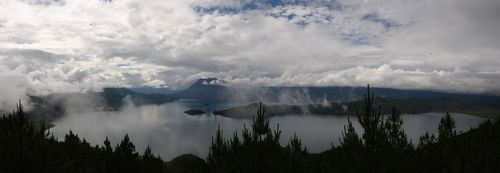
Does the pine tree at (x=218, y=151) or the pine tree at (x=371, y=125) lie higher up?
the pine tree at (x=371, y=125)

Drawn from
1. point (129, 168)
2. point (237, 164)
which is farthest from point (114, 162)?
point (237, 164)

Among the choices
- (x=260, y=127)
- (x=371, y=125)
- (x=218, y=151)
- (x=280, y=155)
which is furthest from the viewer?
(x=218, y=151)

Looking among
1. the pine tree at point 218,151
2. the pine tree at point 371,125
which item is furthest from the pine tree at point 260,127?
the pine tree at point 371,125

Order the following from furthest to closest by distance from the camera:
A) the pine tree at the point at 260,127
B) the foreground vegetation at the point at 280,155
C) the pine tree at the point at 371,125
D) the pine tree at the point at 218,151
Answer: the pine tree at the point at 218,151 < the pine tree at the point at 260,127 < the pine tree at the point at 371,125 < the foreground vegetation at the point at 280,155

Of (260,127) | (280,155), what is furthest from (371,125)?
(260,127)

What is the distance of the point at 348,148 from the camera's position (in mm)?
17562

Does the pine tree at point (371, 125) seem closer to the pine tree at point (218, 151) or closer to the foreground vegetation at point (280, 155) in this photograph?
the foreground vegetation at point (280, 155)

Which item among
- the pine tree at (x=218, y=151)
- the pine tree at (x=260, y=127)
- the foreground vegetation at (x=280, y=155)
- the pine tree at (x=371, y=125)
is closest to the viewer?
the foreground vegetation at (x=280, y=155)

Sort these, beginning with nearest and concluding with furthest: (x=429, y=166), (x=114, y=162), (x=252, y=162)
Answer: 1. (x=429, y=166)
2. (x=252, y=162)
3. (x=114, y=162)

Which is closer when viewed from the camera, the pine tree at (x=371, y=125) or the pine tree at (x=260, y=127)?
the pine tree at (x=371, y=125)

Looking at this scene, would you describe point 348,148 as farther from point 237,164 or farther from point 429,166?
point 237,164

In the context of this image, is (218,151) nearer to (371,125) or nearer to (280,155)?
(280,155)

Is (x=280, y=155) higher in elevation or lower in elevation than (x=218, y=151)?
higher

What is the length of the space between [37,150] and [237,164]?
12026 mm
